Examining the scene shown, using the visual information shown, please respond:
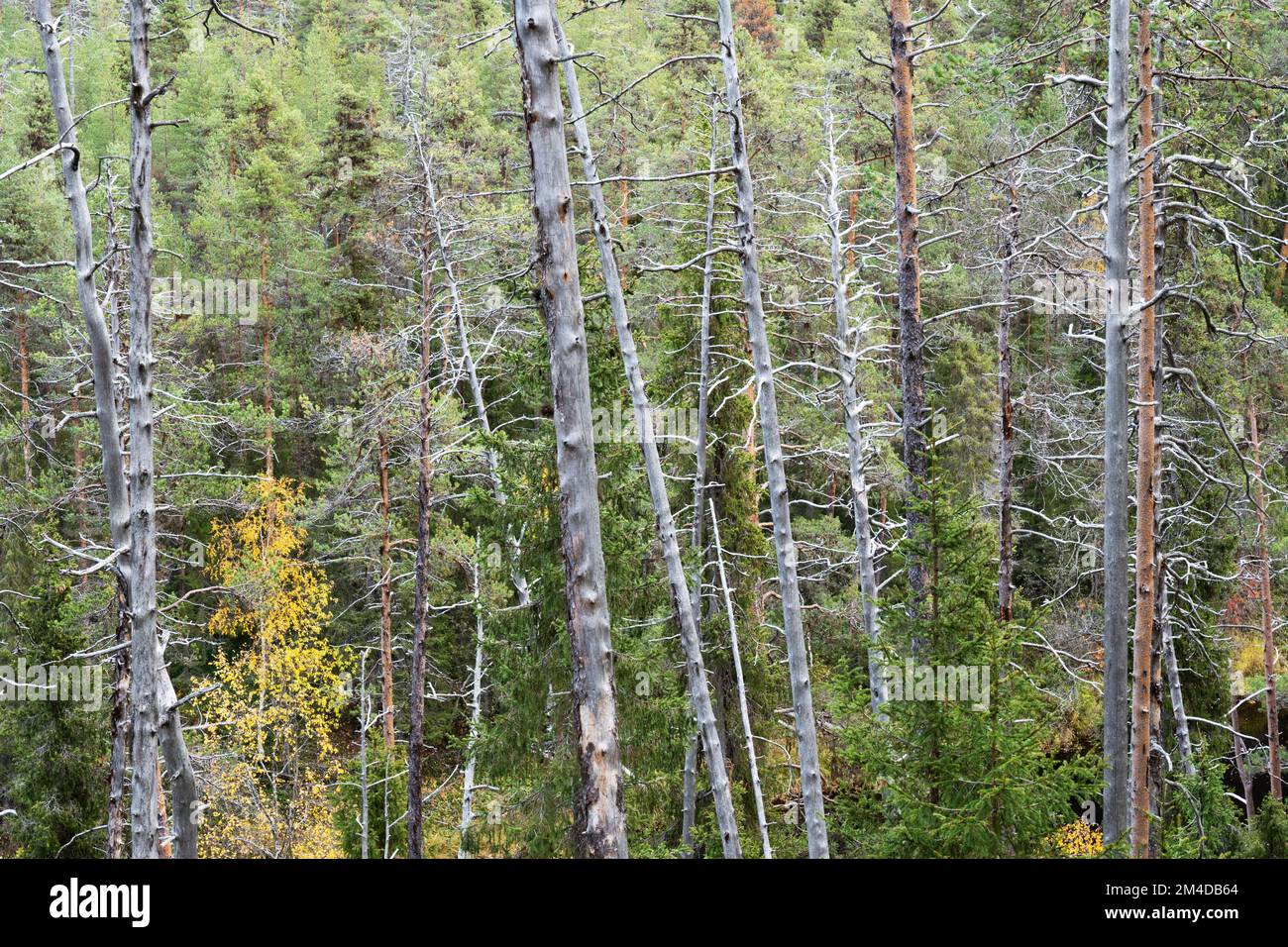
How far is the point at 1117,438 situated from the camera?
757 centimetres

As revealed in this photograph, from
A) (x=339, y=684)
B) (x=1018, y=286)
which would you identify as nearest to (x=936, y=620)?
(x=339, y=684)

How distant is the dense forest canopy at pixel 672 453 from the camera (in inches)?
280

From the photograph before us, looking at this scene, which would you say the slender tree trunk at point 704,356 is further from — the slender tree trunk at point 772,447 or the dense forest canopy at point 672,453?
the slender tree trunk at point 772,447

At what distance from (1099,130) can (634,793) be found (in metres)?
9.36

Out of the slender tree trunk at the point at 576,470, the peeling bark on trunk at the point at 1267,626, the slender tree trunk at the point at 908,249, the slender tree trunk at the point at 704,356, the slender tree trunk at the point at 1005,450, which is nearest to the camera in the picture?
the slender tree trunk at the point at 576,470

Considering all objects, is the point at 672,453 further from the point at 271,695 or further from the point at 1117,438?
the point at 271,695

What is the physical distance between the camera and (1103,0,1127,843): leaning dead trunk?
24.2ft

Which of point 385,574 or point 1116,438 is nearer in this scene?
point 1116,438

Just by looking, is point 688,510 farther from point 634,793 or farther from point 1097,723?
point 1097,723

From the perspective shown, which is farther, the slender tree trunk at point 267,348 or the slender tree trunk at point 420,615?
the slender tree trunk at point 267,348

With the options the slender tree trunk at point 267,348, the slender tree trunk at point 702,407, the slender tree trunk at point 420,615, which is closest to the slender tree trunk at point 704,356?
the slender tree trunk at point 702,407

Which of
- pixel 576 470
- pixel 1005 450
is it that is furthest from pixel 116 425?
pixel 1005 450

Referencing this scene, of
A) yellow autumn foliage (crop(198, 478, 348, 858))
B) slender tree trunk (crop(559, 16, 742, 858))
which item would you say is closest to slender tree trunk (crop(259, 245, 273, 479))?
yellow autumn foliage (crop(198, 478, 348, 858))

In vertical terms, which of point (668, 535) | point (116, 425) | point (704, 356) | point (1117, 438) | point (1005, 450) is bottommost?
point (668, 535)
